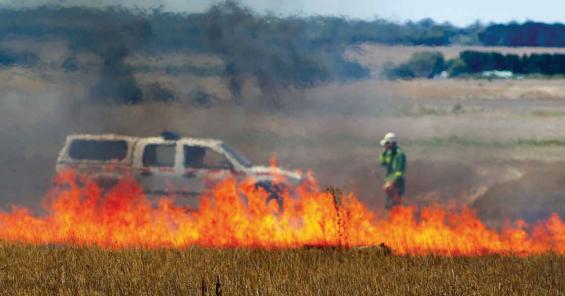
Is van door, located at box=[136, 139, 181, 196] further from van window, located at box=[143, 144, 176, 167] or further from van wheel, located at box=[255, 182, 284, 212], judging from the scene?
van wheel, located at box=[255, 182, 284, 212]

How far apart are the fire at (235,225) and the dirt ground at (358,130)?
9.48ft

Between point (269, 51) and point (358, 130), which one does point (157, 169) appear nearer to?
point (269, 51)

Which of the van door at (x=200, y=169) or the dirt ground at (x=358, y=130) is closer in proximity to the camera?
the van door at (x=200, y=169)

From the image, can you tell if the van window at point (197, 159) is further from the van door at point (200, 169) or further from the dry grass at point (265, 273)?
the dry grass at point (265, 273)

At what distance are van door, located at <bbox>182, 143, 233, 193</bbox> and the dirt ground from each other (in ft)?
6.72

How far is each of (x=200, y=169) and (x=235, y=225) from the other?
1530mm

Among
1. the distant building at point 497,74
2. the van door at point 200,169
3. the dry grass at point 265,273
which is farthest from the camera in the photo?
the distant building at point 497,74

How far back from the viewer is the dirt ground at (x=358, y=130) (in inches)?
981

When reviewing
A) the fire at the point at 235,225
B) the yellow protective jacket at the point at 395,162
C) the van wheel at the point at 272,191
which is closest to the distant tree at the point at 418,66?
the yellow protective jacket at the point at 395,162

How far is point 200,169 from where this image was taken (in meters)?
22.1

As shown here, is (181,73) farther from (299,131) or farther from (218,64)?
(299,131)

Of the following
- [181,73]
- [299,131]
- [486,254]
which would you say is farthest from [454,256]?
[299,131]

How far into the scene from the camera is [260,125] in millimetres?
26812

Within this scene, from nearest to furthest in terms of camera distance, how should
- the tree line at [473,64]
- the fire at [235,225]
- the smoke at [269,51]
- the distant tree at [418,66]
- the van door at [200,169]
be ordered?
the fire at [235,225]
the van door at [200,169]
the smoke at [269,51]
the distant tree at [418,66]
the tree line at [473,64]
